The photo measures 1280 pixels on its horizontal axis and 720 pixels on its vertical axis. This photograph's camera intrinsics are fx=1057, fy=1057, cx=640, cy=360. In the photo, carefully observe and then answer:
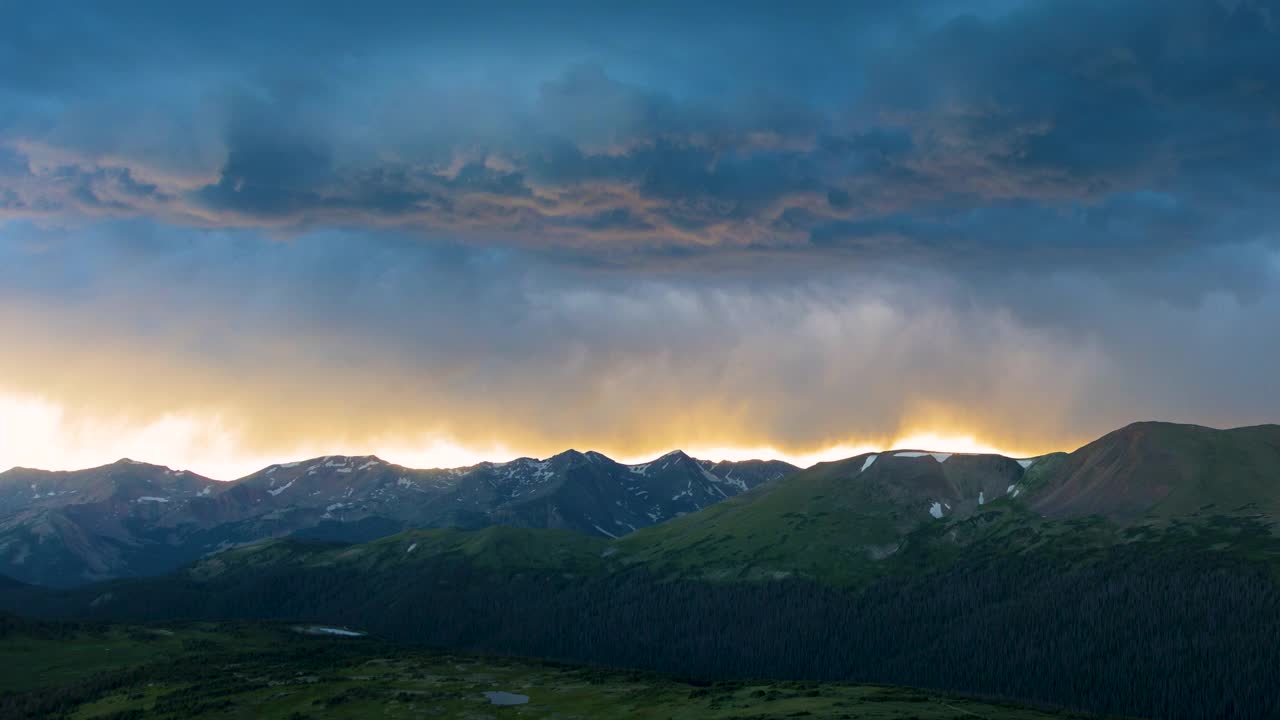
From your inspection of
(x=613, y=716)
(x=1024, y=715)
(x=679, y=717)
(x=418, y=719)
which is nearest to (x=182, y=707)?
(x=418, y=719)

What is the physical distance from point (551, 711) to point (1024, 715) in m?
85.0

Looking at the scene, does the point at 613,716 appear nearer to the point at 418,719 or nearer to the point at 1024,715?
the point at 418,719

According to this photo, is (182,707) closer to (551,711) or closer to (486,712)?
(486,712)

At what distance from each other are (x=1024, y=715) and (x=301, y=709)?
132m

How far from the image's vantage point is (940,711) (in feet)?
580

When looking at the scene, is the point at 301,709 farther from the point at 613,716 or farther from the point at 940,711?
the point at 940,711

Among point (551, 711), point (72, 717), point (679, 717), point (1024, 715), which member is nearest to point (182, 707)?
point (72, 717)

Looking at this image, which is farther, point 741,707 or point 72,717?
point 72,717

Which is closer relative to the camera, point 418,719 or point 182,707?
point 418,719

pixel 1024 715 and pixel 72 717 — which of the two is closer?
pixel 1024 715

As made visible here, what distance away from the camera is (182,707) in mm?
198750

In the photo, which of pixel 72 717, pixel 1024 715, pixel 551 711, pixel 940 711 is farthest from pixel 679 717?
pixel 72 717

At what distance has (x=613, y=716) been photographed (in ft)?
617

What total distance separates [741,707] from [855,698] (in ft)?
81.2
